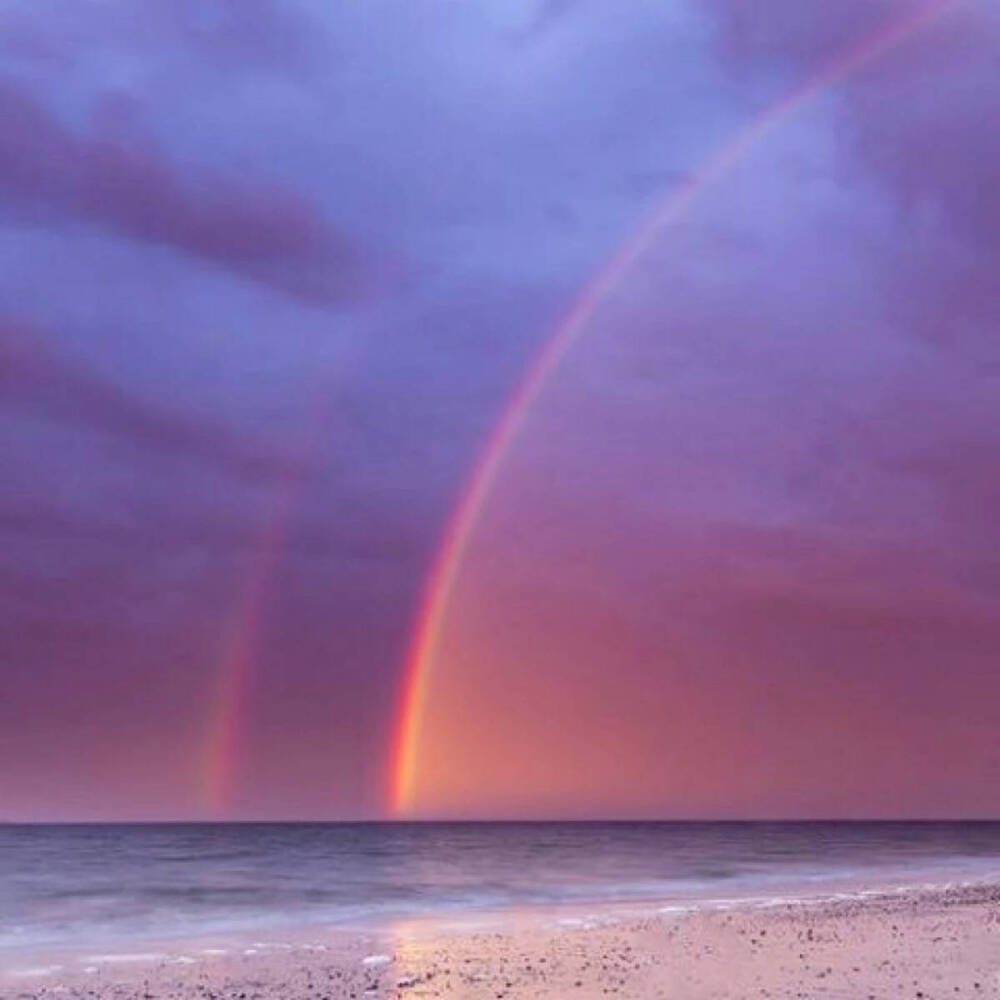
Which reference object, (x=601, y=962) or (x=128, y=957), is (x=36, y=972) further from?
(x=601, y=962)

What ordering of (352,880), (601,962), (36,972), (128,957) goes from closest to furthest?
(601,962) → (36,972) → (128,957) → (352,880)

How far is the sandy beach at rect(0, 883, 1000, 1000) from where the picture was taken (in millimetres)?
19641

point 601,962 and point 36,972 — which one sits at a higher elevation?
point 601,962

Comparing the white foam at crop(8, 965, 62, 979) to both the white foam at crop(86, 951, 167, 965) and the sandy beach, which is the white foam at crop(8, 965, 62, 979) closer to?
the sandy beach

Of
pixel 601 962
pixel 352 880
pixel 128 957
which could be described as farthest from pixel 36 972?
pixel 352 880

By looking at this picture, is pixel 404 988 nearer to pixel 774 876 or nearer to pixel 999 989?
pixel 999 989

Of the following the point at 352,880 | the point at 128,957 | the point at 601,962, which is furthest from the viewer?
the point at 352,880

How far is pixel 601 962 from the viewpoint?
76.9 ft

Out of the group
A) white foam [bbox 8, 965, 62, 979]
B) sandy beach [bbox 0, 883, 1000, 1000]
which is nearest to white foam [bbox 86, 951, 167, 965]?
sandy beach [bbox 0, 883, 1000, 1000]

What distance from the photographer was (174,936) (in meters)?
36.2

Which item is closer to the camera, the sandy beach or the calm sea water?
the sandy beach

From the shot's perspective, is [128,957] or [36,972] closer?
[36,972]

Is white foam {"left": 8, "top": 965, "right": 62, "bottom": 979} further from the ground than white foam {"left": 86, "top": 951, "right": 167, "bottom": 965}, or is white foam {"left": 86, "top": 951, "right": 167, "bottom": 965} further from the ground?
white foam {"left": 86, "top": 951, "right": 167, "bottom": 965}

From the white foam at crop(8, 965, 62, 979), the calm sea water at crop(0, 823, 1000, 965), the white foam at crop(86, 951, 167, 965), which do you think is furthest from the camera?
the calm sea water at crop(0, 823, 1000, 965)
